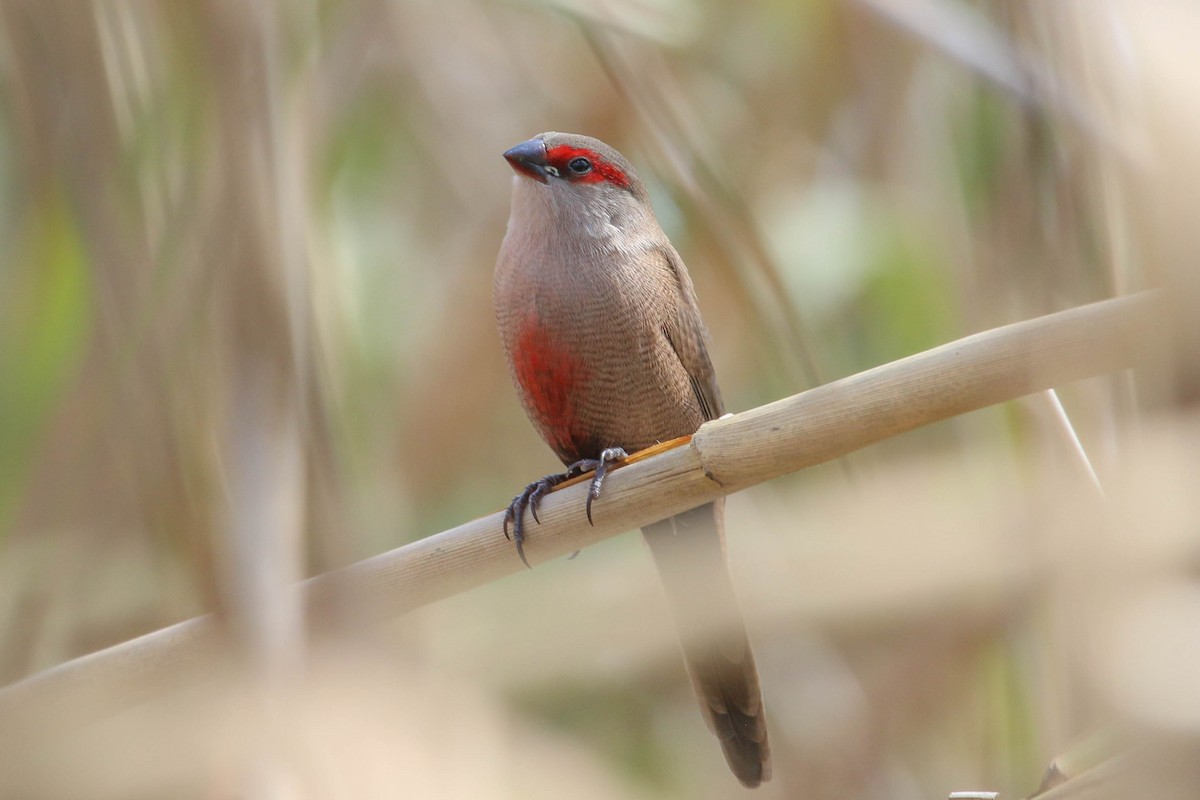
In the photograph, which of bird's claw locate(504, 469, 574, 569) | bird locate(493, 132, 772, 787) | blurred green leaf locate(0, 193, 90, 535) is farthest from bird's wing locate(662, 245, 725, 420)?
blurred green leaf locate(0, 193, 90, 535)

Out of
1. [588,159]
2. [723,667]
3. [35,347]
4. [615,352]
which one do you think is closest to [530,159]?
[588,159]

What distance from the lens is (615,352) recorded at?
10.5 feet

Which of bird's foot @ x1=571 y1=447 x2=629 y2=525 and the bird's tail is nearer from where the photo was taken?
bird's foot @ x1=571 y1=447 x2=629 y2=525

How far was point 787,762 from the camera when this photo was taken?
3311mm

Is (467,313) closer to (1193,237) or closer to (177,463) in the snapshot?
(177,463)

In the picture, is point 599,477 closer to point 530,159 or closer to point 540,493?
point 540,493

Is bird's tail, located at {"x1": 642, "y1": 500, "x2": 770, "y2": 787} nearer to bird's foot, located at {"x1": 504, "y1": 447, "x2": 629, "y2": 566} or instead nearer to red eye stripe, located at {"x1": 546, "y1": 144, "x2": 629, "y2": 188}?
bird's foot, located at {"x1": 504, "y1": 447, "x2": 629, "y2": 566}

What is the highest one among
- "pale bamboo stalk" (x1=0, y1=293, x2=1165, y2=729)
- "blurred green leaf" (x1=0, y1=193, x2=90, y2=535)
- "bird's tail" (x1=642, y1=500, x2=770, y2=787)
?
"blurred green leaf" (x1=0, y1=193, x2=90, y2=535)

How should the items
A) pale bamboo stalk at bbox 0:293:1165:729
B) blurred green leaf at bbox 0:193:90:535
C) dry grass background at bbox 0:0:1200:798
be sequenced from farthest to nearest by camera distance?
blurred green leaf at bbox 0:193:90:535, dry grass background at bbox 0:0:1200:798, pale bamboo stalk at bbox 0:293:1165:729

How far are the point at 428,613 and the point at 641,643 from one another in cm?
85

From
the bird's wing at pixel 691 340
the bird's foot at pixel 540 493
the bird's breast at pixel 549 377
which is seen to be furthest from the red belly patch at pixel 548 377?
the bird's wing at pixel 691 340

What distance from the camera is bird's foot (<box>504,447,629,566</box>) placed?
2346 mm

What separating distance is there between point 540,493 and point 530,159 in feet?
3.42

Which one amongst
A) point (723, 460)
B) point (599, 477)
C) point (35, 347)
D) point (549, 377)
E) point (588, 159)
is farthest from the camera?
point (588, 159)
